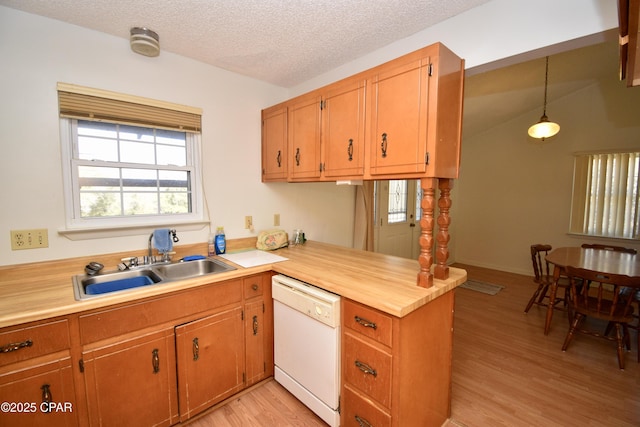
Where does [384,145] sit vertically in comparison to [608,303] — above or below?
above

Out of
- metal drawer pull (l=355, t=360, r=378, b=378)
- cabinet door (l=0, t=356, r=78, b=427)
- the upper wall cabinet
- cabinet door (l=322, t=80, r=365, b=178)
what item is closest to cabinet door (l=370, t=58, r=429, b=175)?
the upper wall cabinet

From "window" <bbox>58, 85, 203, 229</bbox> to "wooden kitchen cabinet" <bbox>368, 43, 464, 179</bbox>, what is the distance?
148cm

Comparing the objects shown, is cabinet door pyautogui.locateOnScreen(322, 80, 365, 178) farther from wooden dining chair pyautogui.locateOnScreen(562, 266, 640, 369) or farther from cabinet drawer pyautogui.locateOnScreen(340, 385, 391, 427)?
wooden dining chair pyautogui.locateOnScreen(562, 266, 640, 369)

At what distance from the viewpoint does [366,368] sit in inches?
55.3

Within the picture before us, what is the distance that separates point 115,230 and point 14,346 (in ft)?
2.84

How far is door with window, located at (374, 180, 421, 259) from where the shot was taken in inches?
160

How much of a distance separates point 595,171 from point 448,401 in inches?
184

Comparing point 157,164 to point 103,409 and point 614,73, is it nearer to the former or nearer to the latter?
point 103,409

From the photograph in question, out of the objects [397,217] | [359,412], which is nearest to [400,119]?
[359,412]

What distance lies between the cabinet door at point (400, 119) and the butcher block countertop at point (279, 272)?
64 cm

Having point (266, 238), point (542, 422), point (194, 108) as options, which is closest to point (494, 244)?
point (542, 422)

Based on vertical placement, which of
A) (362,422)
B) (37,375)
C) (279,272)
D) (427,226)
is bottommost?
(362,422)

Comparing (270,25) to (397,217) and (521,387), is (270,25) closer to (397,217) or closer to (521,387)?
(521,387)

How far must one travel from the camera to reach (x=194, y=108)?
2150 millimetres
